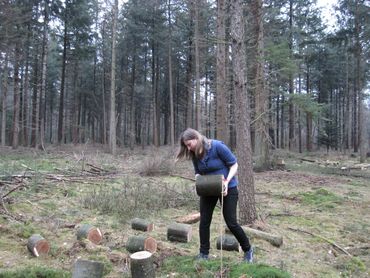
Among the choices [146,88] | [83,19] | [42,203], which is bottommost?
[42,203]

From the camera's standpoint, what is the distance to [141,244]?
531cm

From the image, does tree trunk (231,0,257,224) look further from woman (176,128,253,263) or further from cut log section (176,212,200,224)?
woman (176,128,253,263)

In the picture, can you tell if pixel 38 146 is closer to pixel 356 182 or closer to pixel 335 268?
pixel 356 182

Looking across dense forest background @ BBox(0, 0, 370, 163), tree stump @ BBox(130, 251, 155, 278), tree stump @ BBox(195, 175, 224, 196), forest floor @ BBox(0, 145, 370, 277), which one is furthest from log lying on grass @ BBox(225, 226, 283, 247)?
dense forest background @ BBox(0, 0, 370, 163)

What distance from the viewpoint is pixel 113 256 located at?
5254mm

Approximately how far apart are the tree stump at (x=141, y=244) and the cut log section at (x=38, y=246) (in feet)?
3.73

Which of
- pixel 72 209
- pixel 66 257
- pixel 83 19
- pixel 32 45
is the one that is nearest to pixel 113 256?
pixel 66 257

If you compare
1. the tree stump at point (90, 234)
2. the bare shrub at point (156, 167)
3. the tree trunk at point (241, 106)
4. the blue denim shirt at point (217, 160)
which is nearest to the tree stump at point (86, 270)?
the tree stump at point (90, 234)

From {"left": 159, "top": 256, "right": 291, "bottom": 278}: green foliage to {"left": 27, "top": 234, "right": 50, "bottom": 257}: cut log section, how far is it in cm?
167

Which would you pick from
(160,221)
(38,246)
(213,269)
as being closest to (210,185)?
(213,269)

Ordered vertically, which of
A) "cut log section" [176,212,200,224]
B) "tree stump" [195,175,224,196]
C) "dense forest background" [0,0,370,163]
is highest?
"dense forest background" [0,0,370,163]

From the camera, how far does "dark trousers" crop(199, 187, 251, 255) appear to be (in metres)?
4.94

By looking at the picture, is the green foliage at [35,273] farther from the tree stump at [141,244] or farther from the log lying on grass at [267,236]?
the log lying on grass at [267,236]

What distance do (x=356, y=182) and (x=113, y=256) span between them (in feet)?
39.2
